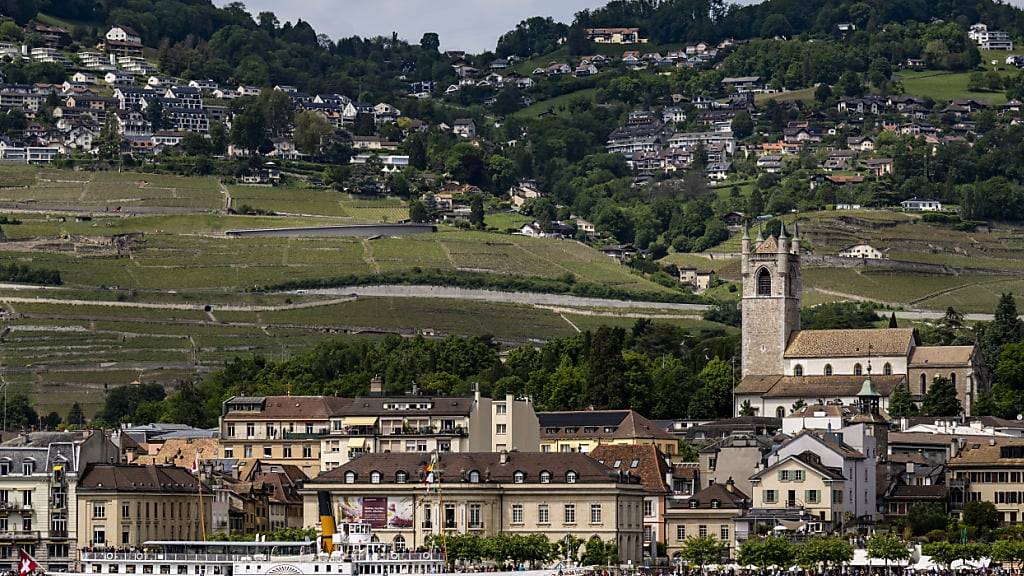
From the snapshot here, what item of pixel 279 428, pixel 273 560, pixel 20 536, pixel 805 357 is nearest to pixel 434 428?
pixel 279 428

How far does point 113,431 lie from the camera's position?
442 feet

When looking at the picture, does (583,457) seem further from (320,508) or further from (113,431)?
(113,431)

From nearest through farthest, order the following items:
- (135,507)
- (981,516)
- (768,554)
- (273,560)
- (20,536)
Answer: (273,560), (768,554), (20,536), (135,507), (981,516)

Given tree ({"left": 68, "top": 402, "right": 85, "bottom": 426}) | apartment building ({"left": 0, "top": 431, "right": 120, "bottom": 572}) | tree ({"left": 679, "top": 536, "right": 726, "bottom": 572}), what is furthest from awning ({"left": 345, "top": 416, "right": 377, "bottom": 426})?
tree ({"left": 68, "top": 402, "right": 85, "bottom": 426})

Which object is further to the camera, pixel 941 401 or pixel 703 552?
pixel 941 401

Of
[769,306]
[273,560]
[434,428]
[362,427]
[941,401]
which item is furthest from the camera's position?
[769,306]

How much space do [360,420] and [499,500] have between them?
2267cm

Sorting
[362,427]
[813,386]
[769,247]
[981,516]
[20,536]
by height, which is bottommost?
[981,516]

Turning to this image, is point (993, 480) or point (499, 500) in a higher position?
point (499, 500)

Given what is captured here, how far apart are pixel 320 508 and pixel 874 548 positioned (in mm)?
20478

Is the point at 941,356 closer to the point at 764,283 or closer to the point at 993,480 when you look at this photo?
the point at 764,283

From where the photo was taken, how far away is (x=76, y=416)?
16200 cm

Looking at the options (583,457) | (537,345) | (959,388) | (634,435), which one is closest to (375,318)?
(537,345)

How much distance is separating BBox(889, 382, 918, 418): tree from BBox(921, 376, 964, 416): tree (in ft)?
2.73
